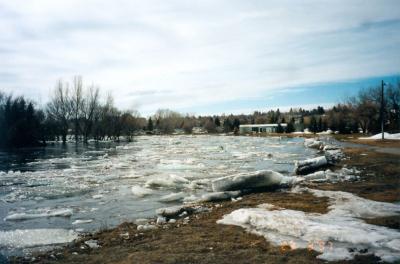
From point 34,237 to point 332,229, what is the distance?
6794 mm

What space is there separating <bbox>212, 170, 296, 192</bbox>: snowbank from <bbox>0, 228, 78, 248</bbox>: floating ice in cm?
619

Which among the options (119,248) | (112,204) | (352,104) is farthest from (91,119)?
(119,248)

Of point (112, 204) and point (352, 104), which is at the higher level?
point (352, 104)

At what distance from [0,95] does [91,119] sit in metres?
21.0

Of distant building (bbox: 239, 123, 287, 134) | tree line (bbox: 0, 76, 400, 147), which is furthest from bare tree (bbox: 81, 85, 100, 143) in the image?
distant building (bbox: 239, 123, 287, 134)

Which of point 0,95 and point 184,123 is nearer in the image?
point 0,95

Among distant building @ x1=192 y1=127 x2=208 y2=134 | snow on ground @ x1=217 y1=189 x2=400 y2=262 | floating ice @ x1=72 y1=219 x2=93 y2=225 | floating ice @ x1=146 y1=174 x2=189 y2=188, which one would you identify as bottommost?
floating ice @ x1=72 y1=219 x2=93 y2=225

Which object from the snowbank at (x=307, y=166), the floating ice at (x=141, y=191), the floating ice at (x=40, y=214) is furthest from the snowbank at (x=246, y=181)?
the floating ice at (x=40, y=214)

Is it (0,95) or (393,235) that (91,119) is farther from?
(393,235)

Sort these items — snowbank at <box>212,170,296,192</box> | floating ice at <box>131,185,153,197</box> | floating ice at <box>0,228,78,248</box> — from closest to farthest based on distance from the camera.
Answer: floating ice at <box>0,228,78,248</box>, snowbank at <box>212,170,296,192</box>, floating ice at <box>131,185,153,197</box>

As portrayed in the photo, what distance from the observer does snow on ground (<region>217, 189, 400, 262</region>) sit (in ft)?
21.4

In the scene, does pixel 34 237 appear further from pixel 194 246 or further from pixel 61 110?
pixel 61 110

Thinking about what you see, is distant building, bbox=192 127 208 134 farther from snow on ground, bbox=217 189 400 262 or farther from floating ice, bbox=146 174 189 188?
snow on ground, bbox=217 189 400 262

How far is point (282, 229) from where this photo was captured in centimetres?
807
